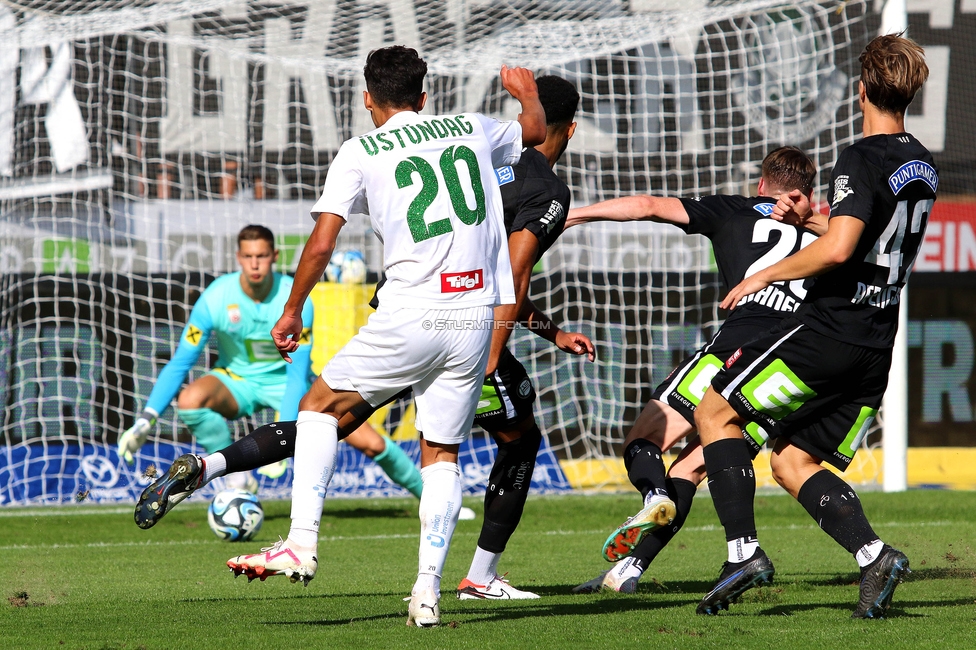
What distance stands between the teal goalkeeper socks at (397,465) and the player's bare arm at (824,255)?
4497mm

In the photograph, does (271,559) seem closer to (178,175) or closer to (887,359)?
(887,359)

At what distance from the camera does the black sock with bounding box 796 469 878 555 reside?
401 centimetres

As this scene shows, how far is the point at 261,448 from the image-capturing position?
4363 millimetres

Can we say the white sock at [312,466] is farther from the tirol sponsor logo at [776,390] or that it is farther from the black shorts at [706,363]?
the black shorts at [706,363]

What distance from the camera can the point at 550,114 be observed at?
16.5 ft

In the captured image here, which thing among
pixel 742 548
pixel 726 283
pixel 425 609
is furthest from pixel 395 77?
pixel 742 548

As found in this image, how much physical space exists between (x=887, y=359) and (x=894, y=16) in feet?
21.5

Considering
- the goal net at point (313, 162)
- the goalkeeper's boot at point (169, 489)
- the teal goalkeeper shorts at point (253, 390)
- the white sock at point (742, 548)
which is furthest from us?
the goal net at point (313, 162)

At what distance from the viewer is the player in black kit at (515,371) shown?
14.8ft

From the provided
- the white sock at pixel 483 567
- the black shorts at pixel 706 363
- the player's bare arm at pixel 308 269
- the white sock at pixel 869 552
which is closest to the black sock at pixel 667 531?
the black shorts at pixel 706 363

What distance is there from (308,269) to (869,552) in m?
2.17

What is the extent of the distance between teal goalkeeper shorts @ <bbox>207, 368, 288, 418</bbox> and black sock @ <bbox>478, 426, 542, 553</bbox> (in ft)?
13.1

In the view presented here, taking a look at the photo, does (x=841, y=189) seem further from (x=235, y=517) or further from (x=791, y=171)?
(x=235, y=517)

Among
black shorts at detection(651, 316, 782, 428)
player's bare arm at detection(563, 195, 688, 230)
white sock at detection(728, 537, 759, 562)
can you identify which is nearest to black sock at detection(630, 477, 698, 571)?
black shorts at detection(651, 316, 782, 428)
